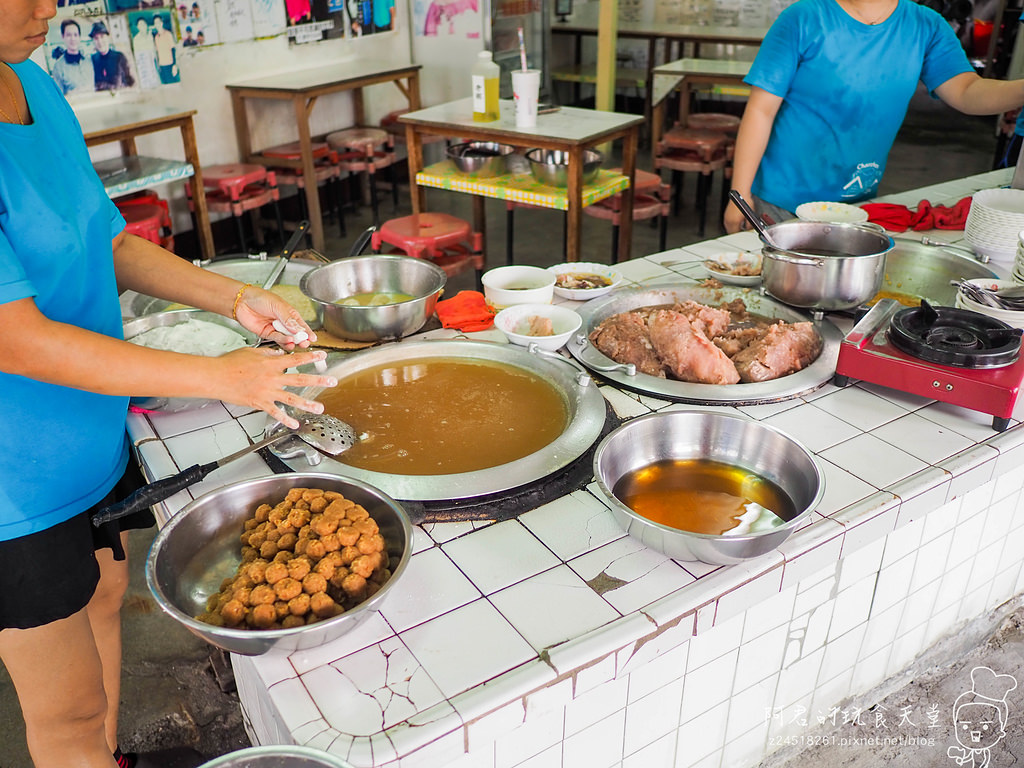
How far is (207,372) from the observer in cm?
129

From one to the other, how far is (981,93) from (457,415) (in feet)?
8.27

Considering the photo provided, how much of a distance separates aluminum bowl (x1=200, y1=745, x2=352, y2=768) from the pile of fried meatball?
18 cm

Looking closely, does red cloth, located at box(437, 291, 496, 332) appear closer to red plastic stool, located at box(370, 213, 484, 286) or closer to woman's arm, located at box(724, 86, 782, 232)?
woman's arm, located at box(724, 86, 782, 232)

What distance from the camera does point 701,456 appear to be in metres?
1.62

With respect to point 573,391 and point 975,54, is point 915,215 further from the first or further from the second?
point 975,54

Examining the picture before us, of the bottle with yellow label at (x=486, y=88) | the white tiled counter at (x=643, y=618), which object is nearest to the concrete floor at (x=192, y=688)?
the white tiled counter at (x=643, y=618)

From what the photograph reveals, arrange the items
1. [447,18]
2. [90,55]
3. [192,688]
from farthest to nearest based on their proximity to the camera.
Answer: [447,18] < [90,55] < [192,688]

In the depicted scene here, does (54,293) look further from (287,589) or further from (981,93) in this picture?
(981,93)

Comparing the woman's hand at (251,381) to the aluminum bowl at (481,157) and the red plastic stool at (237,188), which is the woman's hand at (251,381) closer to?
the aluminum bowl at (481,157)

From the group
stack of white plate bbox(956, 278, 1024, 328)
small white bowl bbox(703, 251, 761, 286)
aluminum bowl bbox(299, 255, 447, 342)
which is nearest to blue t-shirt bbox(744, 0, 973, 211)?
small white bowl bbox(703, 251, 761, 286)

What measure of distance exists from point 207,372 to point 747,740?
1.49m

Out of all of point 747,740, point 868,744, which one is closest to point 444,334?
point 747,740

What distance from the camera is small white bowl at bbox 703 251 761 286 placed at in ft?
7.83

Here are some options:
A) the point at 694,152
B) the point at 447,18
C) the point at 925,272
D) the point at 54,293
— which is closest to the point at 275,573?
the point at 54,293
